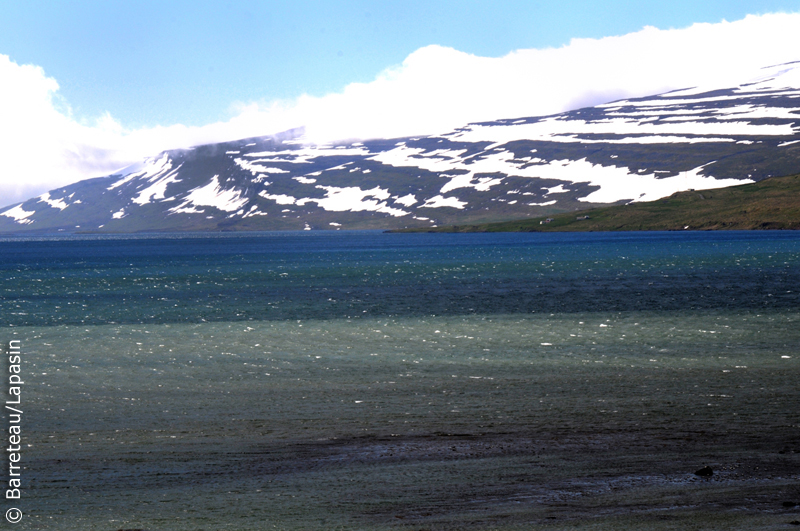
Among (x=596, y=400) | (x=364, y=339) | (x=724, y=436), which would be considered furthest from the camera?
(x=364, y=339)

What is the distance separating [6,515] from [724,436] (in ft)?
58.0

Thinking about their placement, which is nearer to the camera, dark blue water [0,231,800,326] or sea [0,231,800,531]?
sea [0,231,800,531]

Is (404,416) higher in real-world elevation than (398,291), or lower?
higher

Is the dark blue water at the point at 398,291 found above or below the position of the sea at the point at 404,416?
below

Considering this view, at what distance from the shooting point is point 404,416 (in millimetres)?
24312

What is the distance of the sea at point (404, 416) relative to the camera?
15781 mm

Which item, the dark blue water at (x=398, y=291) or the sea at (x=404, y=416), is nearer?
the sea at (x=404, y=416)

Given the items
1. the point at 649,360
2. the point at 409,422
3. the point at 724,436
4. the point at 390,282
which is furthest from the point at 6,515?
the point at 390,282

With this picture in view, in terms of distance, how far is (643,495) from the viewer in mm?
15969

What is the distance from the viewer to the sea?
15781mm

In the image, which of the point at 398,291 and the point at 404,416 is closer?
the point at 404,416

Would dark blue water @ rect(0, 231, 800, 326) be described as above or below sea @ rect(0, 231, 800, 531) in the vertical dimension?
below

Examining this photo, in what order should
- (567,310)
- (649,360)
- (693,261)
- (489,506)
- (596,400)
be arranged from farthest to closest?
(693,261) → (567,310) → (649,360) → (596,400) → (489,506)

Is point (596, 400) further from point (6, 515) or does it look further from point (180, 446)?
point (6, 515)
